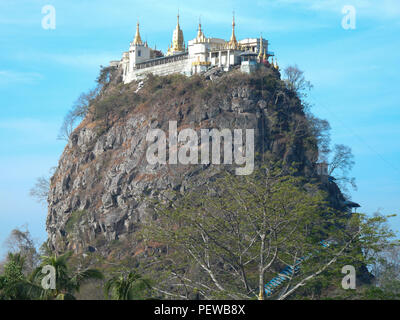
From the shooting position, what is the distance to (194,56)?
8769cm

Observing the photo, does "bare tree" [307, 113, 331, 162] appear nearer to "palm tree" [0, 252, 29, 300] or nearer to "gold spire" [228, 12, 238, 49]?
"gold spire" [228, 12, 238, 49]

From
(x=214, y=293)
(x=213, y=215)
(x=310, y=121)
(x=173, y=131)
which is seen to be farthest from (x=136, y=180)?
(x=214, y=293)

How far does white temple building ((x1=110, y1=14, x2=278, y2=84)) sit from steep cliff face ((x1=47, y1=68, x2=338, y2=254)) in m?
2.17

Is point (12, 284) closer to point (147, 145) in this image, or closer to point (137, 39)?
point (147, 145)

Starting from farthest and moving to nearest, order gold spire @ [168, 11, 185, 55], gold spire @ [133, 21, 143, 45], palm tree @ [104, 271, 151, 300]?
gold spire @ [168, 11, 185, 55], gold spire @ [133, 21, 143, 45], palm tree @ [104, 271, 151, 300]

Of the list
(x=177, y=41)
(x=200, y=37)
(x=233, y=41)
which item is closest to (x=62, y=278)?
(x=233, y=41)

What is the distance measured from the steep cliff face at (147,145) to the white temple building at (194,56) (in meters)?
2.17

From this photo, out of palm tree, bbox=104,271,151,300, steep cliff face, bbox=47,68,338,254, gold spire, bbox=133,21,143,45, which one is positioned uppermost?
gold spire, bbox=133,21,143,45

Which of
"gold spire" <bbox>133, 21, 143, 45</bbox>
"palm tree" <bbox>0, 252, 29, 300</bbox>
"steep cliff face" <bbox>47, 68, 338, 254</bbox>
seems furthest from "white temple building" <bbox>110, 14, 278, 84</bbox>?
"palm tree" <bbox>0, 252, 29, 300</bbox>

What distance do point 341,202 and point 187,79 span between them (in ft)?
74.6

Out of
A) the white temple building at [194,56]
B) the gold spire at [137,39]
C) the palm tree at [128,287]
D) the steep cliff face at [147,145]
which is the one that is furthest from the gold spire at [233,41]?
the palm tree at [128,287]

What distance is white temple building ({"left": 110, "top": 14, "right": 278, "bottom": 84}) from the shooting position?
8506 cm

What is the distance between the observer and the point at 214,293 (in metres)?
32.1

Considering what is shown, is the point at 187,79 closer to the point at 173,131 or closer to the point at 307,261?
the point at 173,131
